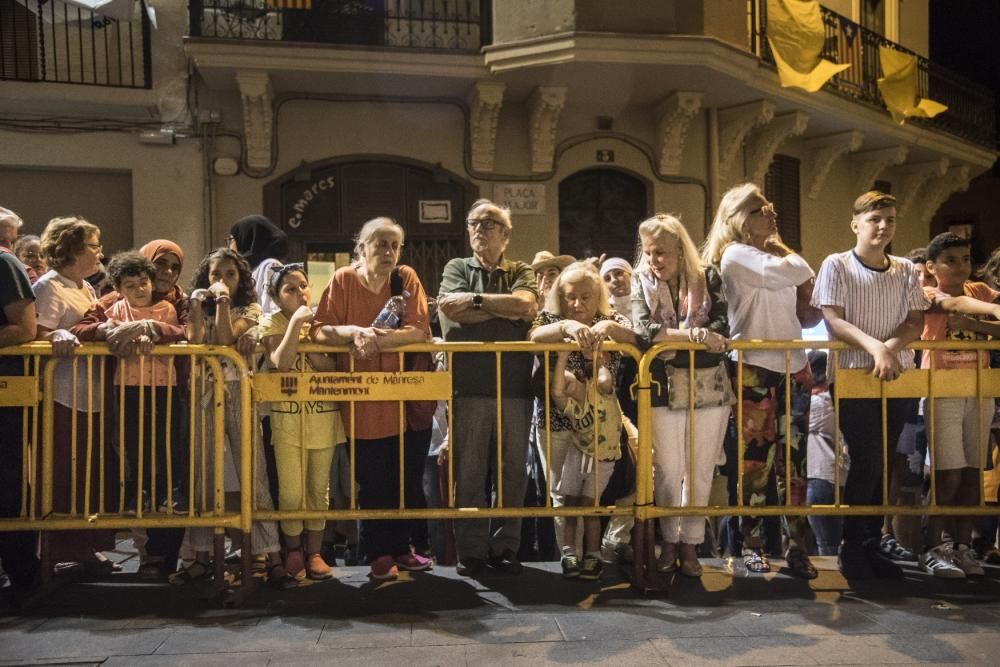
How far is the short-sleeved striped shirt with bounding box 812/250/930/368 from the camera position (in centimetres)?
504

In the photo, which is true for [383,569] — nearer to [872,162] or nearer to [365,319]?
[365,319]

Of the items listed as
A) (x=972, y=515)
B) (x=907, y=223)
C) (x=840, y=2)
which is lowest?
(x=972, y=515)

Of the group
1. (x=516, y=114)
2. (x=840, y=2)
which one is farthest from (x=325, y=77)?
(x=840, y=2)

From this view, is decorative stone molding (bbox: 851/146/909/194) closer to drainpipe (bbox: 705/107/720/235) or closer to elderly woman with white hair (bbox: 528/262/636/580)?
drainpipe (bbox: 705/107/720/235)

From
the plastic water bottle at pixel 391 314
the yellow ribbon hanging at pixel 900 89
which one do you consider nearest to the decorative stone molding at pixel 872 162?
the yellow ribbon hanging at pixel 900 89

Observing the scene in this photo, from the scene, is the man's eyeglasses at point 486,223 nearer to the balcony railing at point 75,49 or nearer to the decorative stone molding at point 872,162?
the balcony railing at point 75,49

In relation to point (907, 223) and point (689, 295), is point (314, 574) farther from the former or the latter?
point (907, 223)

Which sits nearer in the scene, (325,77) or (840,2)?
(325,77)

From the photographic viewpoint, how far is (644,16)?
11.0 m

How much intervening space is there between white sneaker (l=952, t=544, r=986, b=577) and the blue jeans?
64cm

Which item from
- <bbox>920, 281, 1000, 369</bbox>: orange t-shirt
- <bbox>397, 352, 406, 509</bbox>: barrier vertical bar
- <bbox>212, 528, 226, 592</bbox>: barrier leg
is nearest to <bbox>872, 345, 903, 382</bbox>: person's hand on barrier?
<bbox>920, 281, 1000, 369</bbox>: orange t-shirt

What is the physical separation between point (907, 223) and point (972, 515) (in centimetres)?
1353

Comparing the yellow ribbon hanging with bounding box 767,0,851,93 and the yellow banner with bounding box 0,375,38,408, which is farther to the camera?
the yellow ribbon hanging with bounding box 767,0,851,93

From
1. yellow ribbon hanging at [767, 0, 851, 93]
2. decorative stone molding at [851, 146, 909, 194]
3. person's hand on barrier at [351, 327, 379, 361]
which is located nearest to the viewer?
person's hand on barrier at [351, 327, 379, 361]
